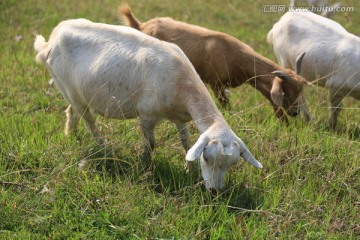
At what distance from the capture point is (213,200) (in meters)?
4.47

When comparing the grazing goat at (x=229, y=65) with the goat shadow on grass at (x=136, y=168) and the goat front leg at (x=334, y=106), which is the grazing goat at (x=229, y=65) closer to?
the goat front leg at (x=334, y=106)

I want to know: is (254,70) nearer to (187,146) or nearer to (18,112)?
(187,146)

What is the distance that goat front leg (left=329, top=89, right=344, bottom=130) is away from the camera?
6.69 metres

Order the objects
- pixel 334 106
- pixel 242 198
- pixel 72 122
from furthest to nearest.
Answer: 1. pixel 334 106
2. pixel 72 122
3. pixel 242 198

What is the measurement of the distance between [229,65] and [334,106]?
135 centimetres

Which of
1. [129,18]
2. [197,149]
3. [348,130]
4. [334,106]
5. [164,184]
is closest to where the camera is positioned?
[197,149]

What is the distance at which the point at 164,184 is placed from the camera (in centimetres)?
488

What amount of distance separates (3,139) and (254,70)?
3.08 metres

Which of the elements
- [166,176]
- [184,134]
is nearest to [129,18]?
[184,134]

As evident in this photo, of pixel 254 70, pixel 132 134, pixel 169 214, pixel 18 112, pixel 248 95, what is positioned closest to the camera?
pixel 169 214

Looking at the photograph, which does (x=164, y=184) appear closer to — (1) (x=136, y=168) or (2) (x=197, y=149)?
(1) (x=136, y=168)

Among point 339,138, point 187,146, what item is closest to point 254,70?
point 339,138

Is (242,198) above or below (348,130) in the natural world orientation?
above

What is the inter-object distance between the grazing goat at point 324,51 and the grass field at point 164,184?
0.37m
